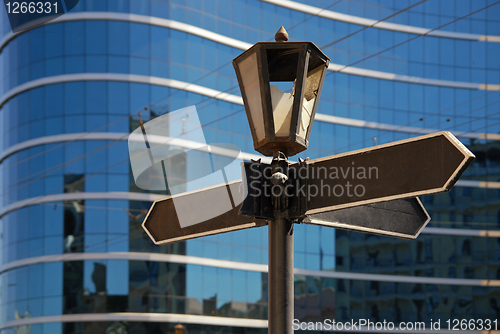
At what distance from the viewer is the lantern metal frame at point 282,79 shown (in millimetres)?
2863

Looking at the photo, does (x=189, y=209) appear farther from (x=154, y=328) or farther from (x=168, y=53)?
(x=168, y=53)

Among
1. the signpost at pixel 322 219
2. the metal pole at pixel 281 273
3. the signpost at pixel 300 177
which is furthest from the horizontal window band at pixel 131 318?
Result: the metal pole at pixel 281 273

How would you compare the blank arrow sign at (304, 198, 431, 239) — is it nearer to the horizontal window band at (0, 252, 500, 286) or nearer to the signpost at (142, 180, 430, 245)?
the signpost at (142, 180, 430, 245)

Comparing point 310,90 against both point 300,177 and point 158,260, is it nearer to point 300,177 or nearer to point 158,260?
point 300,177

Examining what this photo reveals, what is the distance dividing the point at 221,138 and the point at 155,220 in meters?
32.0

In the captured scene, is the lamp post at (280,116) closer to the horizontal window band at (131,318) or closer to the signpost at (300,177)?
the signpost at (300,177)

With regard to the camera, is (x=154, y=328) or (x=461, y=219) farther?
(x=461, y=219)

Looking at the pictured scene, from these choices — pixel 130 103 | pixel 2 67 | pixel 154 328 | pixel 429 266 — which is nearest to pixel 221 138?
pixel 130 103

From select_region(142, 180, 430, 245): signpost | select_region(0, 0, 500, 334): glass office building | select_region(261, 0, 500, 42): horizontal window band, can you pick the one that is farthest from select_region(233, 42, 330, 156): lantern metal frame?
select_region(261, 0, 500, 42): horizontal window band

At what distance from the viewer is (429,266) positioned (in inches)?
1727

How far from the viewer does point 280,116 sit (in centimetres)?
293

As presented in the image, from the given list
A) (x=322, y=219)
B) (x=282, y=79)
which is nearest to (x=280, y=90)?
(x=282, y=79)

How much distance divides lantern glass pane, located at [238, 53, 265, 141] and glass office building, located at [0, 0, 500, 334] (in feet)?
94.9

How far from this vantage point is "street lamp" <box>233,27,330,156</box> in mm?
2879
